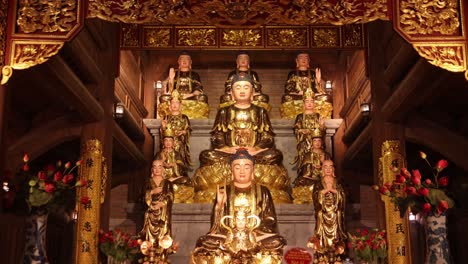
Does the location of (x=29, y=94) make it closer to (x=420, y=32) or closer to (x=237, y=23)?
(x=237, y=23)

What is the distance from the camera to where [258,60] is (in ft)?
39.1

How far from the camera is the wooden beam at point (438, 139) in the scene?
7.72 meters

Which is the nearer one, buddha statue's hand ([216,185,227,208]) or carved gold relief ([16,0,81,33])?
carved gold relief ([16,0,81,33])

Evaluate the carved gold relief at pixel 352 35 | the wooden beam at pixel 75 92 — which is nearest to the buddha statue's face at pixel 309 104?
A: the carved gold relief at pixel 352 35

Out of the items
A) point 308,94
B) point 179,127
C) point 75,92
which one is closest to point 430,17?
point 75,92

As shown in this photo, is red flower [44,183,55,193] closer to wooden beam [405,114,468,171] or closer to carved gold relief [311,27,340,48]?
wooden beam [405,114,468,171]

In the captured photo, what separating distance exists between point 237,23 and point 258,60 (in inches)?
256

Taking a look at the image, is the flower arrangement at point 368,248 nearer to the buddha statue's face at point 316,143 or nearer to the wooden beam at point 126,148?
the buddha statue's face at point 316,143

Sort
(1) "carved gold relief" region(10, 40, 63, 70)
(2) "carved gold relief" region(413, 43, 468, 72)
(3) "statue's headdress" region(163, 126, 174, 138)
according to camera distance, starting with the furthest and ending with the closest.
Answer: (3) "statue's headdress" region(163, 126, 174, 138), (2) "carved gold relief" region(413, 43, 468, 72), (1) "carved gold relief" region(10, 40, 63, 70)

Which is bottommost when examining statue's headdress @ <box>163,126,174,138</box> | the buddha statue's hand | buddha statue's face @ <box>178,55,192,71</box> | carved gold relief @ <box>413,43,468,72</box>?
the buddha statue's hand

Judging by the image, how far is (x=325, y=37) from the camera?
897cm

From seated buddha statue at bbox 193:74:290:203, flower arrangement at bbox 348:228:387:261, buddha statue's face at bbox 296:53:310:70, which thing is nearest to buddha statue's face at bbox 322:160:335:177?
flower arrangement at bbox 348:228:387:261

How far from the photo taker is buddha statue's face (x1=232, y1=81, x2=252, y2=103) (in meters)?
9.25

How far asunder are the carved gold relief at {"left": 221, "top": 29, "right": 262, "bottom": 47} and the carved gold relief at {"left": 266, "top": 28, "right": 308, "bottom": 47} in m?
0.15
